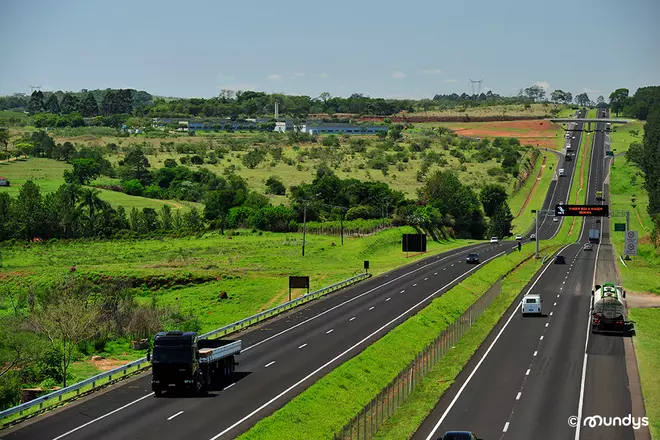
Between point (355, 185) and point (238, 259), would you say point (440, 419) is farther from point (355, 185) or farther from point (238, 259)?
point (355, 185)

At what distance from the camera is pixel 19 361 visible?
196ft

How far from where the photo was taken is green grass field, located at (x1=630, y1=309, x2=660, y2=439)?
44844 mm

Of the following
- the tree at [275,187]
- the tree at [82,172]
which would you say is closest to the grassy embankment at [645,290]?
the tree at [275,187]

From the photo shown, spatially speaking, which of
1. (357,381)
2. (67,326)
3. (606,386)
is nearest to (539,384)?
(606,386)

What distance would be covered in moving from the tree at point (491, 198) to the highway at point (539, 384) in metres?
110

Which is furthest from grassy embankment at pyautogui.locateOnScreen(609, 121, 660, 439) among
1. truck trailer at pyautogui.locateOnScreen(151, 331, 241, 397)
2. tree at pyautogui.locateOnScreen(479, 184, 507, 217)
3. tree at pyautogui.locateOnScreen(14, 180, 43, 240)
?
tree at pyautogui.locateOnScreen(14, 180, 43, 240)

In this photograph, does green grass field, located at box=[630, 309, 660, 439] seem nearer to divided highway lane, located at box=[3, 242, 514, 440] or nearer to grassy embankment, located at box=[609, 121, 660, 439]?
grassy embankment, located at box=[609, 121, 660, 439]

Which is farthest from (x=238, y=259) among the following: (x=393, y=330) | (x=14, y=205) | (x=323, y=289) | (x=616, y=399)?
(x=616, y=399)

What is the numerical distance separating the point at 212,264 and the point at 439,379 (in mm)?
70078

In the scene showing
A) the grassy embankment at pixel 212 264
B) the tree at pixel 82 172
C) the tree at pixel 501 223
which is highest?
the tree at pixel 82 172

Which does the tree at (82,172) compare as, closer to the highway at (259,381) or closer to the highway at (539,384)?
the highway at (259,381)

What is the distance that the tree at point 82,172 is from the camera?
190375mm

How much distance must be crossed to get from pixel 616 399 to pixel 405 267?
72.1m

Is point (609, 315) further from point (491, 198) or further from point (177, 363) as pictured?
point (491, 198)
